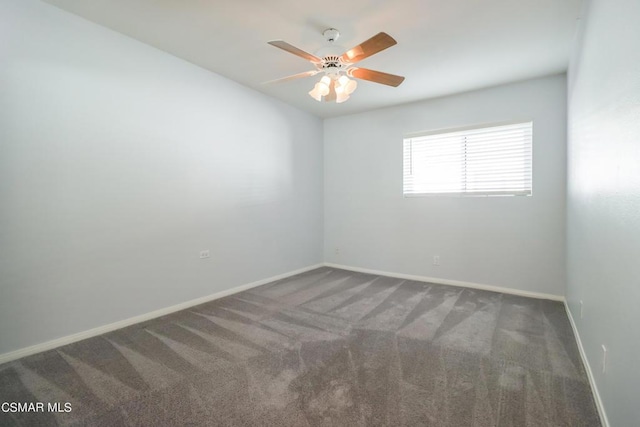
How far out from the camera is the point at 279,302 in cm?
332

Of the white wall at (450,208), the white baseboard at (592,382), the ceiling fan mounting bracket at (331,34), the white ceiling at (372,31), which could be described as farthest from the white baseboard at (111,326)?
the white baseboard at (592,382)

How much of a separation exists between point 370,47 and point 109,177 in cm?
251

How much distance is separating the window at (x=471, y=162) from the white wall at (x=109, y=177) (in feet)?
7.84

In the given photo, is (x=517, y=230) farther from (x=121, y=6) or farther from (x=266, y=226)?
(x=121, y=6)

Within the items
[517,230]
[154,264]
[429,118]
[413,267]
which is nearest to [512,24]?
[429,118]

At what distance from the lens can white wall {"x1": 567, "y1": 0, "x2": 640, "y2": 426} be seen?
1107mm

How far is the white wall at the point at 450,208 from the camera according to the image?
334 centimetres

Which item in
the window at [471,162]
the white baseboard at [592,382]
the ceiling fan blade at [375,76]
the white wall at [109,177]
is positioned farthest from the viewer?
the window at [471,162]

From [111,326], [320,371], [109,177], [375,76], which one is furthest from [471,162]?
[111,326]

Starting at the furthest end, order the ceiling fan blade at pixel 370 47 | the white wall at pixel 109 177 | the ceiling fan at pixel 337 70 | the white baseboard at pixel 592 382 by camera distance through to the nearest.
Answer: the ceiling fan at pixel 337 70 < the white wall at pixel 109 177 < the ceiling fan blade at pixel 370 47 < the white baseboard at pixel 592 382

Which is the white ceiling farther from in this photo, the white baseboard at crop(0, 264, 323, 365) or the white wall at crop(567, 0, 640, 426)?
the white baseboard at crop(0, 264, 323, 365)

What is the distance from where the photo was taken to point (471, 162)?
3.84 meters

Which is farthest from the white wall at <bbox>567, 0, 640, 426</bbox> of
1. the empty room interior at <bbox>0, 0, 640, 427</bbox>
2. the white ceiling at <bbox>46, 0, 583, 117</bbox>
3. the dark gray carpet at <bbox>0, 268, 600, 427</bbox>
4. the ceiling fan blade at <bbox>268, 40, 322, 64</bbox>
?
the ceiling fan blade at <bbox>268, 40, 322, 64</bbox>

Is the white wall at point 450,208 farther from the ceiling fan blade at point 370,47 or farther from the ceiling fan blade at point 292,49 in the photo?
the ceiling fan blade at point 292,49
